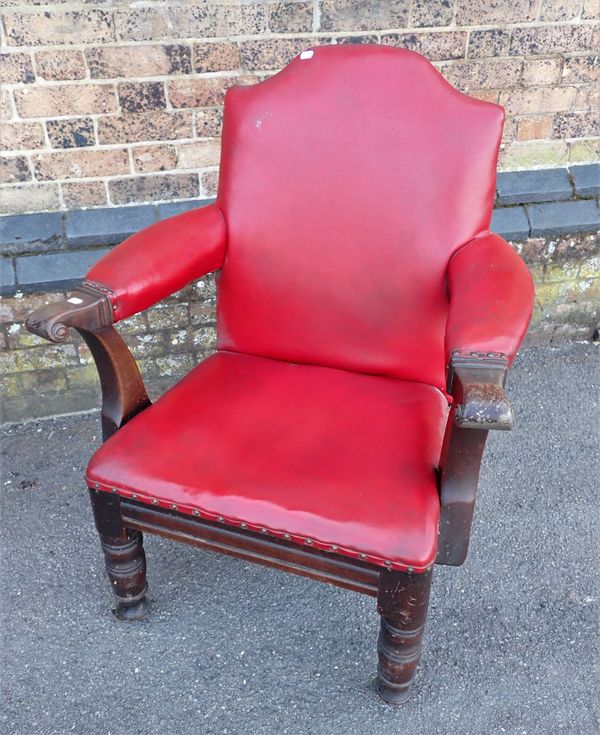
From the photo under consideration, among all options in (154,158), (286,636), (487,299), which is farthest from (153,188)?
Result: (286,636)

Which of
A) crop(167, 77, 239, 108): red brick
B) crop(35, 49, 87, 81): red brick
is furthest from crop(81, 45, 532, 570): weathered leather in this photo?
crop(35, 49, 87, 81): red brick

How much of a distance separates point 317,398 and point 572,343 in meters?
1.54

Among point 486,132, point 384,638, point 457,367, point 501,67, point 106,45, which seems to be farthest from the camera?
point 501,67

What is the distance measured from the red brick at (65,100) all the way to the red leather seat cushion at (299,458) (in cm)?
91

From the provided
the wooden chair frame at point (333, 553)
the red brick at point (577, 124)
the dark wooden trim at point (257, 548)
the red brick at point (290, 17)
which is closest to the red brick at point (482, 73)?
the red brick at point (577, 124)

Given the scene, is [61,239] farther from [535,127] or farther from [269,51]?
[535,127]

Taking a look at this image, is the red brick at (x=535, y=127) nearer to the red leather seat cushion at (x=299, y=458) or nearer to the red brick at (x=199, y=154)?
the red brick at (x=199, y=154)

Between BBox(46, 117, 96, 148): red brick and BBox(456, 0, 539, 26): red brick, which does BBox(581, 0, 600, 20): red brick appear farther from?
BBox(46, 117, 96, 148): red brick

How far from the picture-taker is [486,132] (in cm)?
145

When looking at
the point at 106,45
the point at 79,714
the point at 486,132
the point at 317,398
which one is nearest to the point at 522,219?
the point at 486,132

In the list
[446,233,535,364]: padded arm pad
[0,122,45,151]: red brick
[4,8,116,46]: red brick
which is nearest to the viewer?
[446,233,535,364]: padded arm pad

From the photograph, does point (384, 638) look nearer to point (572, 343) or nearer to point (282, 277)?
point (282, 277)

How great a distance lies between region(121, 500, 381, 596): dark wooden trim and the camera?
48.0 inches

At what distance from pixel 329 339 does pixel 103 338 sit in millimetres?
512
